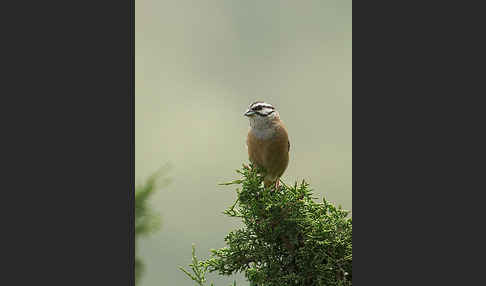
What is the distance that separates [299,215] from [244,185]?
1.21 feet

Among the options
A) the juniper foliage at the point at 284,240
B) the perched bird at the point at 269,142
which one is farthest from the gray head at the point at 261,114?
the juniper foliage at the point at 284,240

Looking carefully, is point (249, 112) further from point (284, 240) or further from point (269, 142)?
point (284, 240)

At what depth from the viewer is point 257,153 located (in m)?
3.74

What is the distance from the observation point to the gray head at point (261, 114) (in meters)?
3.59

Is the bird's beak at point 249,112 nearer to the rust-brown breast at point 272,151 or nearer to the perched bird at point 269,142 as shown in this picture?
the perched bird at point 269,142

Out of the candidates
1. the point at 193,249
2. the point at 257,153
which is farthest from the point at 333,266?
the point at 257,153

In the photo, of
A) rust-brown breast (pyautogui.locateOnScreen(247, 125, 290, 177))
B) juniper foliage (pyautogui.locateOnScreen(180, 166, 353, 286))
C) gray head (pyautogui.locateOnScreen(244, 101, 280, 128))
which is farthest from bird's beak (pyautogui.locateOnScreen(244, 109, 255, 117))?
juniper foliage (pyautogui.locateOnScreen(180, 166, 353, 286))

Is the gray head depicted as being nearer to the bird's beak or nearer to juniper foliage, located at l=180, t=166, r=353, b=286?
the bird's beak

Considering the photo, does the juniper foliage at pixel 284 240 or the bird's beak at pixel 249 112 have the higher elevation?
the bird's beak at pixel 249 112

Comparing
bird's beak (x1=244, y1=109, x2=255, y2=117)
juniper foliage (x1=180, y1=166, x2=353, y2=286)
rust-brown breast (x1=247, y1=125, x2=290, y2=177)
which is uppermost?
bird's beak (x1=244, y1=109, x2=255, y2=117)

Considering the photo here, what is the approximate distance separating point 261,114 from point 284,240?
107cm

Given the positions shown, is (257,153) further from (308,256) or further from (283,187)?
(308,256)

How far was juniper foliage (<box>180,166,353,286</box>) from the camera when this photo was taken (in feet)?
9.36

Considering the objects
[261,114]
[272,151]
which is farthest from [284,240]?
[261,114]
